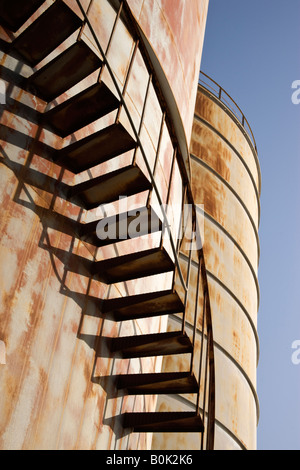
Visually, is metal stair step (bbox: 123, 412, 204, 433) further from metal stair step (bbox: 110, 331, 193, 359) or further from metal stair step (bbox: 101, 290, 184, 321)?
metal stair step (bbox: 101, 290, 184, 321)

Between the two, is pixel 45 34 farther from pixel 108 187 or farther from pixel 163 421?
pixel 163 421

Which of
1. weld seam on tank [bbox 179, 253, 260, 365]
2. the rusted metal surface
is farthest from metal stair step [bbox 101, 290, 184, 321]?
weld seam on tank [bbox 179, 253, 260, 365]

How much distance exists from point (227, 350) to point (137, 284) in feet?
13.7

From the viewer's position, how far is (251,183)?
12.4 m

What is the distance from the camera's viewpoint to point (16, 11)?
4371 mm

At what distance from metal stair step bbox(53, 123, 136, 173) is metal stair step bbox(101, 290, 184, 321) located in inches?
49.1

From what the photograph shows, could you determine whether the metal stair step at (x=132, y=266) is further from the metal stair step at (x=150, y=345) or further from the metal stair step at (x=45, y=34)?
the metal stair step at (x=45, y=34)

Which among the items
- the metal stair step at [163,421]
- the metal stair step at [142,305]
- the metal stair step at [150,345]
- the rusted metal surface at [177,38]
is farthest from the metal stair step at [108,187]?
the rusted metal surface at [177,38]

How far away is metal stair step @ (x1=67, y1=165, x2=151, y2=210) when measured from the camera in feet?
14.5

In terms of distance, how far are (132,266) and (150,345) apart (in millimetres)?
844

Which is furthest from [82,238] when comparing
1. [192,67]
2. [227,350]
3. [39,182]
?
[227,350]

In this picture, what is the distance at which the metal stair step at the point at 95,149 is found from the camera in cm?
432

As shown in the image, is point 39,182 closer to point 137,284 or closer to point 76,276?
point 76,276

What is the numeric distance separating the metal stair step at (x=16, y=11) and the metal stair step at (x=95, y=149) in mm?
1124
